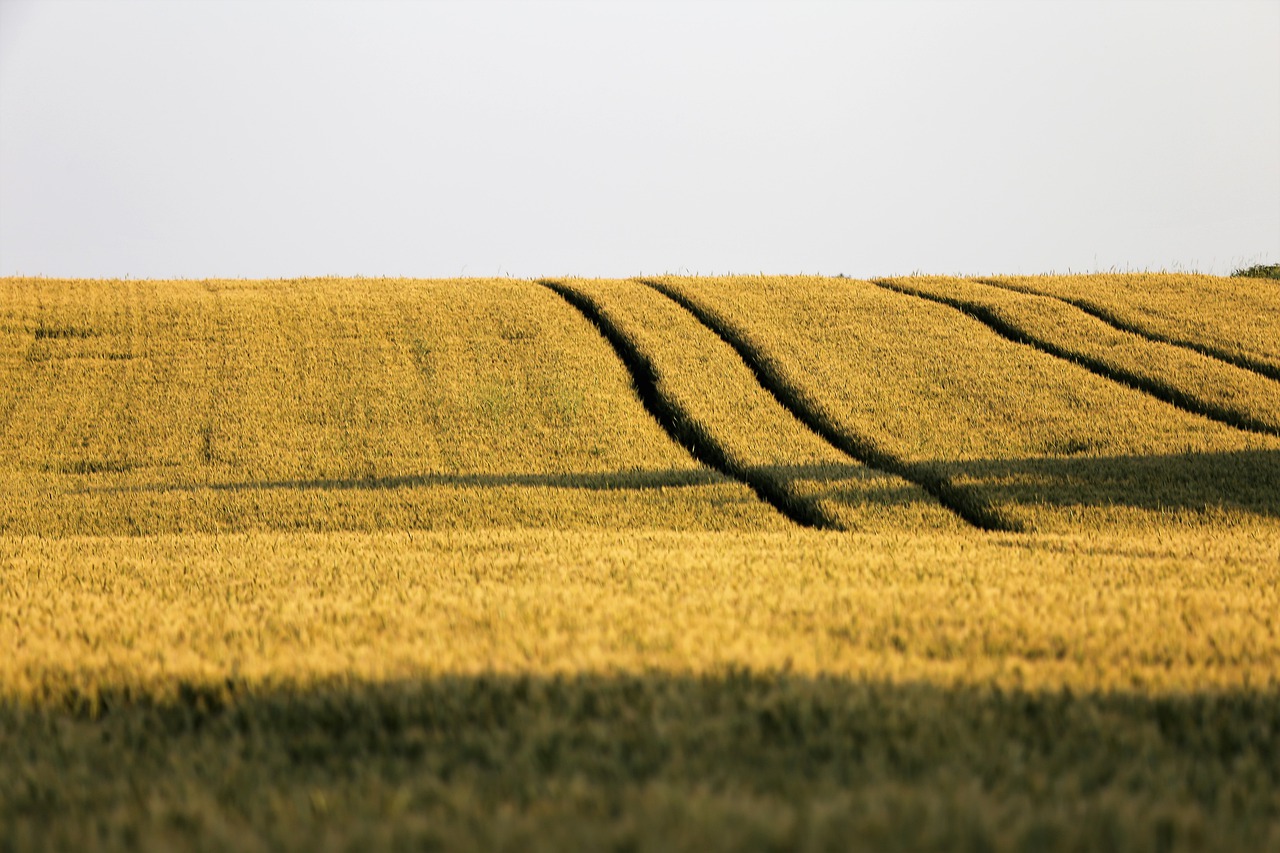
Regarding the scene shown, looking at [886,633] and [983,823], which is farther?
[886,633]

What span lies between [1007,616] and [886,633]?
1012 millimetres

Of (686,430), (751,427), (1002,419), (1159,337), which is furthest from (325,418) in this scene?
(1159,337)

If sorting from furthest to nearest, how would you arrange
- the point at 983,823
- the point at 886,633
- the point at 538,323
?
the point at 538,323, the point at 886,633, the point at 983,823

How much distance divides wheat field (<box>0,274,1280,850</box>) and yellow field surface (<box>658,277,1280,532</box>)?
145mm

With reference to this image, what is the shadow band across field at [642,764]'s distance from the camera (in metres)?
2.78

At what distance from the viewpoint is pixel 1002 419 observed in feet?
70.5

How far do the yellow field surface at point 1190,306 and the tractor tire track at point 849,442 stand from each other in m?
12.3

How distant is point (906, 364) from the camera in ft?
83.7

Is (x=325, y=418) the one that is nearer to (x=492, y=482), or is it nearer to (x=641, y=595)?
(x=492, y=482)

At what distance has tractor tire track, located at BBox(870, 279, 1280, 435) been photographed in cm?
2152

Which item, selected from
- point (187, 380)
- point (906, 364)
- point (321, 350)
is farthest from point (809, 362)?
point (187, 380)

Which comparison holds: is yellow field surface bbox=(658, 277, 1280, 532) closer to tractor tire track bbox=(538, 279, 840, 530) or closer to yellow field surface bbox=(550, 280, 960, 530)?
yellow field surface bbox=(550, 280, 960, 530)

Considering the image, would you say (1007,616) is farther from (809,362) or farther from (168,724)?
(809,362)

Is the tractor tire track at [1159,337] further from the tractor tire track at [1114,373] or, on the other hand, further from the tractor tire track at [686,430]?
the tractor tire track at [686,430]
